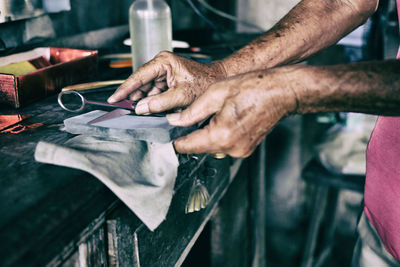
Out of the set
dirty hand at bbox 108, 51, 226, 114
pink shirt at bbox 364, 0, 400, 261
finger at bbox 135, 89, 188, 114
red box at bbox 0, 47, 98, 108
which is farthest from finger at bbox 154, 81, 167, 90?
pink shirt at bbox 364, 0, 400, 261

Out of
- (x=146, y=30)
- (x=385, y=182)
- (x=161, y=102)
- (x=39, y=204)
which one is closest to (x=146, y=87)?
(x=161, y=102)

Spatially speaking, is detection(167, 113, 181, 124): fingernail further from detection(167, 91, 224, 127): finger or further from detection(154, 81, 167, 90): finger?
detection(154, 81, 167, 90): finger

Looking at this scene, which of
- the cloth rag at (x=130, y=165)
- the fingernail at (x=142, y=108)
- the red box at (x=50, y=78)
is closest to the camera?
the cloth rag at (x=130, y=165)

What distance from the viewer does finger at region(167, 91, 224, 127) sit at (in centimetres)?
73

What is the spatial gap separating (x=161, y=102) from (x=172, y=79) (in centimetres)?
17

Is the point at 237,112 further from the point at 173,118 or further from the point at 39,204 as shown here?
the point at 39,204

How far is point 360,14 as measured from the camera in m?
1.15

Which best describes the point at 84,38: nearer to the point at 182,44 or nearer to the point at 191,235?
the point at 182,44

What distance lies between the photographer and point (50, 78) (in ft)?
3.39

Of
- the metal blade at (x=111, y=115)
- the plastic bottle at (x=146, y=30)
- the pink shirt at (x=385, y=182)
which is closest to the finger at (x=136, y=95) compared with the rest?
the metal blade at (x=111, y=115)

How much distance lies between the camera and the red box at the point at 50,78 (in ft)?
3.03

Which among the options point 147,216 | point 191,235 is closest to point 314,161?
point 191,235

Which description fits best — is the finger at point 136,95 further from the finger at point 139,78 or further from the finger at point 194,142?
the finger at point 194,142

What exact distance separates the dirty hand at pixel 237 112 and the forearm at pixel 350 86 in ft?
0.09
